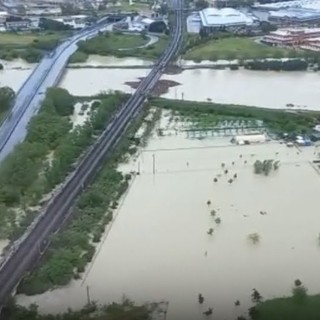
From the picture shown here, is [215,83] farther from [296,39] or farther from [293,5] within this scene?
[293,5]

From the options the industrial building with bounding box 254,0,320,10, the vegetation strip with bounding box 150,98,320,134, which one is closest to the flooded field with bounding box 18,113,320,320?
the vegetation strip with bounding box 150,98,320,134

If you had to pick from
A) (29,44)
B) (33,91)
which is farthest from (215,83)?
(29,44)

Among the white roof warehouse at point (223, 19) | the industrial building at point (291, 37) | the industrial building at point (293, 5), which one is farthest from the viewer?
the industrial building at point (293, 5)

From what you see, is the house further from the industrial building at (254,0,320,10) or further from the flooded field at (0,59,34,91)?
the industrial building at (254,0,320,10)

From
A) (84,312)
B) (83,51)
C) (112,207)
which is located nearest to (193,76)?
(83,51)

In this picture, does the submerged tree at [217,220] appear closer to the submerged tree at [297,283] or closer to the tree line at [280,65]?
the submerged tree at [297,283]

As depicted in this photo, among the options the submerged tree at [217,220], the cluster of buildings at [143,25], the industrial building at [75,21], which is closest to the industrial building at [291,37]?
the cluster of buildings at [143,25]

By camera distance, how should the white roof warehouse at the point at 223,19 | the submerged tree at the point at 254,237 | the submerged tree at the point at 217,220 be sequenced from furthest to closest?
the white roof warehouse at the point at 223,19 → the submerged tree at the point at 217,220 → the submerged tree at the point at 254,237
